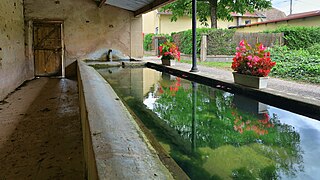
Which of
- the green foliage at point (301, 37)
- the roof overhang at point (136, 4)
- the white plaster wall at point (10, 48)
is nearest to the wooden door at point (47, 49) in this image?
the white plaster wall at point (10, 48)

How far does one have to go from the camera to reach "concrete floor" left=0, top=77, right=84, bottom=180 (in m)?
2.28

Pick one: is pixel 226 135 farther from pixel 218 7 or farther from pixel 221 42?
pixel 218 7

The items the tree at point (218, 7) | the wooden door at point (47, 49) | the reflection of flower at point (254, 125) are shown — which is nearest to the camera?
the reflection of flower at point (254, 125)

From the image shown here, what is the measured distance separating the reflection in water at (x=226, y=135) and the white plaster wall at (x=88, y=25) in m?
5.28

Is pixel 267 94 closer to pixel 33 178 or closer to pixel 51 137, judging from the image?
pixel 51 137

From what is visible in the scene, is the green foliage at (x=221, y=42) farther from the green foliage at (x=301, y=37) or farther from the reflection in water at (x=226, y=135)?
the reflection in water at (x=226, y=135)

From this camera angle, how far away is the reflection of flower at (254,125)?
323 cm

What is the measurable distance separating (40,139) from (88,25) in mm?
7317

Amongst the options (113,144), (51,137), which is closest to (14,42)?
(51,137)

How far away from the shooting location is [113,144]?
1297 millimetres

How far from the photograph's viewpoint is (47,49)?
9242mm

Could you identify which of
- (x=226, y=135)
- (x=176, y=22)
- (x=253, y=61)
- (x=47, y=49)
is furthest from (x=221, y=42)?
(x=176, y=22)

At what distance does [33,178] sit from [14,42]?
541 centimetres

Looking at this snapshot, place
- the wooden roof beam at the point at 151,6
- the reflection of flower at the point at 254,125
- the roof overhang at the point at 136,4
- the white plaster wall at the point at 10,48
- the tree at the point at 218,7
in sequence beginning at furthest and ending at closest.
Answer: the tree at the point at 218,7, the roof overhang at the point at 136,4, the wooden roof beam at the point at 151,6, the white plaster wall at the point at 10,48, the reflection of flower at the point at 254,125
